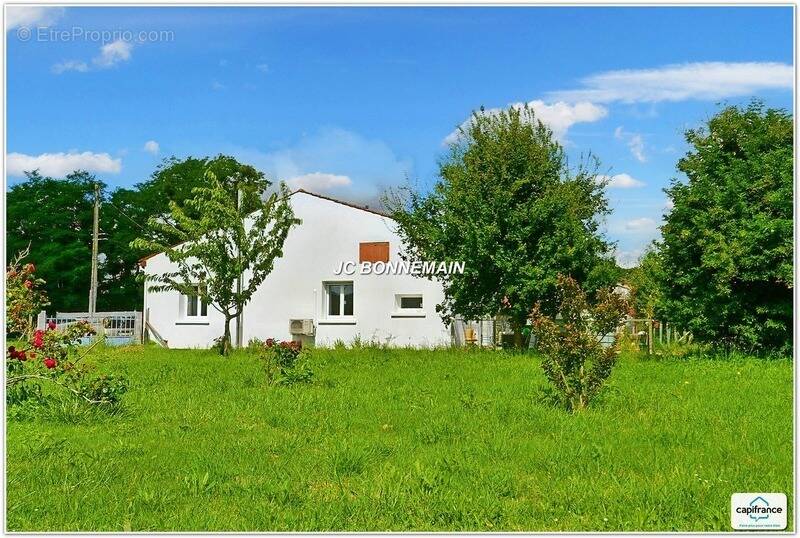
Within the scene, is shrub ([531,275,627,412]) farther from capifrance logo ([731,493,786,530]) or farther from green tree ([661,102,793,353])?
green tree ([661,102,793,353])

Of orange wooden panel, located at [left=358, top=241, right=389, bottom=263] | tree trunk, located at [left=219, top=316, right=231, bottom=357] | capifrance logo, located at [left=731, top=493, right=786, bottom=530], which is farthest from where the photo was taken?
orange wooden panel, located at [left=358, top=241, right=389, bottom=263]

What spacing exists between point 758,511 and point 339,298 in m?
18.7

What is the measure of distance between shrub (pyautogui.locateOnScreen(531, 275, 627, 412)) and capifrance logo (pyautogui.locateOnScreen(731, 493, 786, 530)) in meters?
3.60

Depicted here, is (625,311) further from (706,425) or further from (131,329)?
(131,329)

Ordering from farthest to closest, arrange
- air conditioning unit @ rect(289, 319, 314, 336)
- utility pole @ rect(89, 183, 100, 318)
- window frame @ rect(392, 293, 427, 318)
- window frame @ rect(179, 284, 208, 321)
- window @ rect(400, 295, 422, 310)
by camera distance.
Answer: window frame @ rect(179, 284, 208, 321) < air conditioning unit @ rect(289, 319, 314, 336) < window @ rect(400, 295, 422, 310) < window frame @ rect(392, 293, 427, 318) < utility pole @ rect(89, 183, 100, 318)

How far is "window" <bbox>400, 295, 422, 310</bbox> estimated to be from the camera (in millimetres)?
22016

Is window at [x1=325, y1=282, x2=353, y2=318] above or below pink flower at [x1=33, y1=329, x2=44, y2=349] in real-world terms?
above

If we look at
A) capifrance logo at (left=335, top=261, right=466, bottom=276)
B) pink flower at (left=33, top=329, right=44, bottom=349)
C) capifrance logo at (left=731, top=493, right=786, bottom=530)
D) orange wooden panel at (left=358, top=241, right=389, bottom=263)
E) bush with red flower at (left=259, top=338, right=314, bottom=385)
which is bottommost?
capifrance logo at (left=731, top=493, right=786, bottom=530)

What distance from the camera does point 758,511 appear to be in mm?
4828

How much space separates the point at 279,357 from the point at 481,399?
3390mm

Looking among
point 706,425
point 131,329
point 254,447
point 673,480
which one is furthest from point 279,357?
point 131,329

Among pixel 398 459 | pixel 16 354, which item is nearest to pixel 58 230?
pixel 16 354

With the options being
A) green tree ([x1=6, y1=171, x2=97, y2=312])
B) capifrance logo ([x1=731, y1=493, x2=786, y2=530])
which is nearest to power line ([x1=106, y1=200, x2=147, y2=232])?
green tree ([x1=6, y1=171, x2=97, y2=312])

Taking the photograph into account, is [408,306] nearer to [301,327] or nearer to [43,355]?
[301,327]
